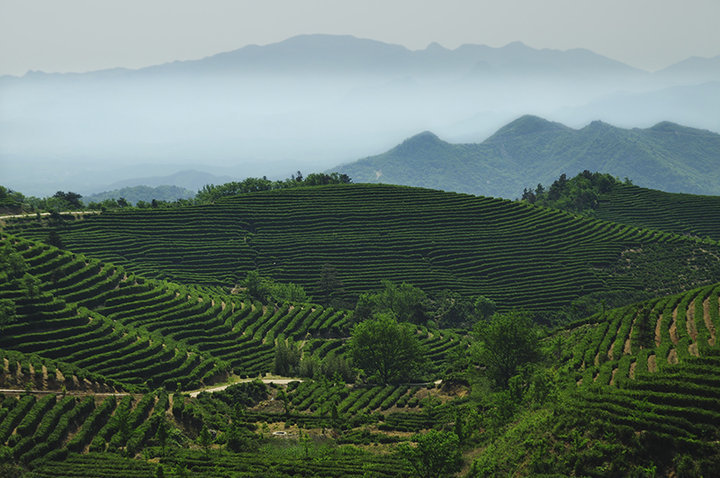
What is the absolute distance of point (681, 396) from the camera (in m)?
34.4

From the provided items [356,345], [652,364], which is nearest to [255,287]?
[356,345]

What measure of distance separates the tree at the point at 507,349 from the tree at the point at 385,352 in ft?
48.2

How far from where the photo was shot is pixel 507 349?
64375 mm

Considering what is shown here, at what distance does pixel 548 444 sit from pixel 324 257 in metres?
99.2

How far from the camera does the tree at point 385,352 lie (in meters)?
77.5

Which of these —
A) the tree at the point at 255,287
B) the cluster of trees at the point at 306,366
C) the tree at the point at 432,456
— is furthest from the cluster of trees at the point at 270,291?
the tree at the point at 432,456

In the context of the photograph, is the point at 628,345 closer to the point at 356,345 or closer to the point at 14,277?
the point at 356,345

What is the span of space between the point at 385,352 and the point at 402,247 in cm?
6237

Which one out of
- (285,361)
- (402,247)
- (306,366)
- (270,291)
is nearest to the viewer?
(285,361)

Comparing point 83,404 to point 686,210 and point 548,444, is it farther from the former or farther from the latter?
point 686,210

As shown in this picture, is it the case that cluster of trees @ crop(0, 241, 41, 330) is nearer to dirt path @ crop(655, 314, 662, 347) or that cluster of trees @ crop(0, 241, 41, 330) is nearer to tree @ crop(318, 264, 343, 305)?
tree @ crop(318, 264, 343, 305)

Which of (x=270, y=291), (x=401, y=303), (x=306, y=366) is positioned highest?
(x=270, y=291)

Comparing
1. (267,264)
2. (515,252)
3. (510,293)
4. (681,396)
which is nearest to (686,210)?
(515,252)

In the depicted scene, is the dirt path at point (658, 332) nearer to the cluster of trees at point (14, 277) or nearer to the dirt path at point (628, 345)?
the dirt path at point (628, 345)
